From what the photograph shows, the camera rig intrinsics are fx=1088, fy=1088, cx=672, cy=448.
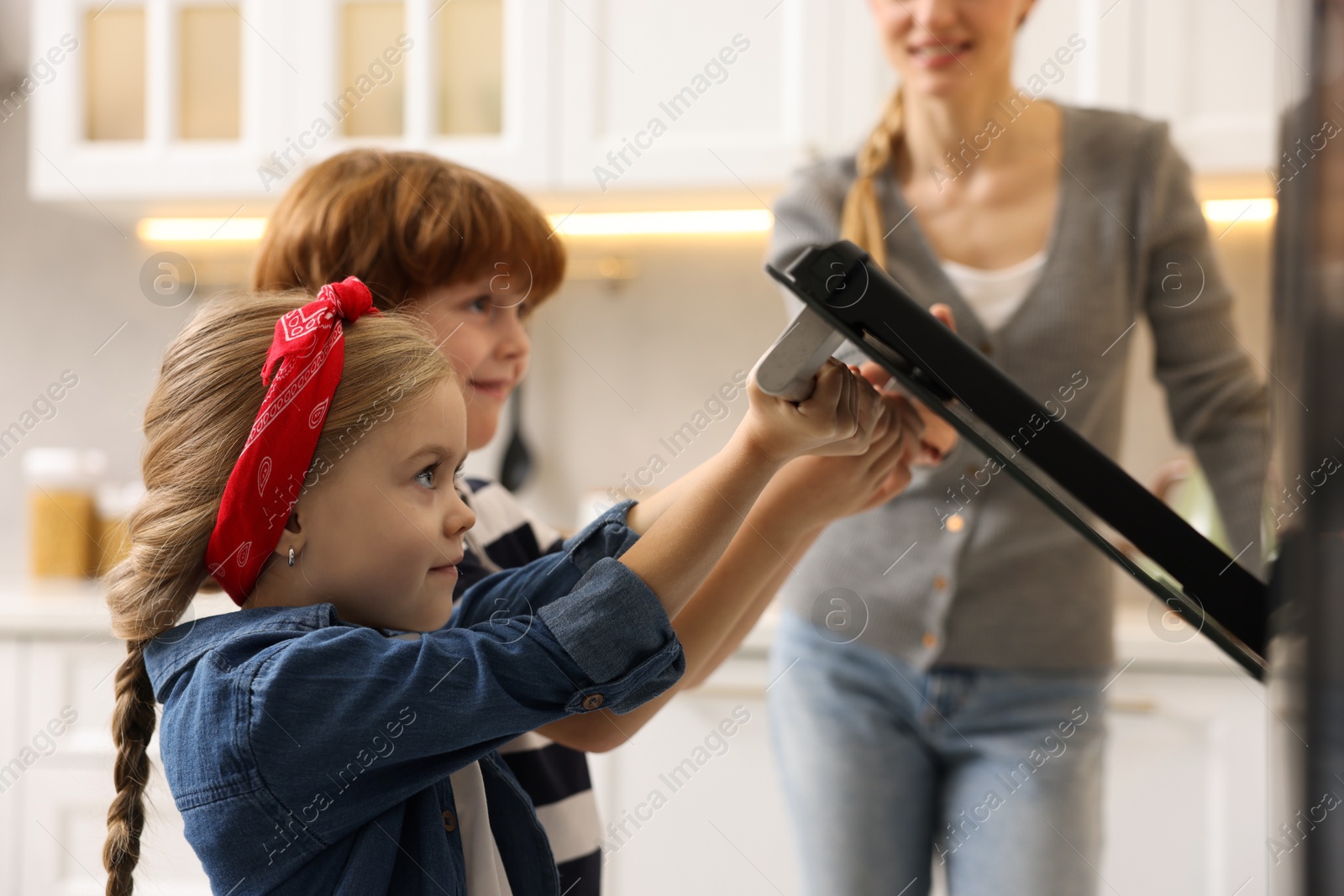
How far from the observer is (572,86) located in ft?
5.75

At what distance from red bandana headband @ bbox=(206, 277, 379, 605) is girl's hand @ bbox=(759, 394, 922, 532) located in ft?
0.97

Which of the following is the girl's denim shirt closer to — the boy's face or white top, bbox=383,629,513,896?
white top, bbox=383,629,513,896

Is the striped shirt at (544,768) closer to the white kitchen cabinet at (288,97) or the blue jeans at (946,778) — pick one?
the blue jeans at (946,778)

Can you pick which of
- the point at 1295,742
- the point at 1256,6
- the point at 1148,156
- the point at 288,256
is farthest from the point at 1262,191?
the point at 1295,742

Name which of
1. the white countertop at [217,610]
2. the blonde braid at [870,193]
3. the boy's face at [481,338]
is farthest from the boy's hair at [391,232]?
the white countertop at [217,610]

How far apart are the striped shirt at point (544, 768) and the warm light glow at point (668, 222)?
3.72 ft

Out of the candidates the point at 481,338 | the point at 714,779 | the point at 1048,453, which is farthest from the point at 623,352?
the point at 1048,453

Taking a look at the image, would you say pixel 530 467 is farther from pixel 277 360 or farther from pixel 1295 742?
pixel 1295 742

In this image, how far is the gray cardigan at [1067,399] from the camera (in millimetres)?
976

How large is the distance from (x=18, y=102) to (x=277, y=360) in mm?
2004

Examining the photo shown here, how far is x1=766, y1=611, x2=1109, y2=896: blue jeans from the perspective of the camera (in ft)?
3.01

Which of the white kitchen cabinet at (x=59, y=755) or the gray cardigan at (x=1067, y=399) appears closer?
the gray cardigan at (x=1067, y=399)

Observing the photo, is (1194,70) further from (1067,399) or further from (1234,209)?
(1067,399)

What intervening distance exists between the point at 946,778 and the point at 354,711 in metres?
0.63
